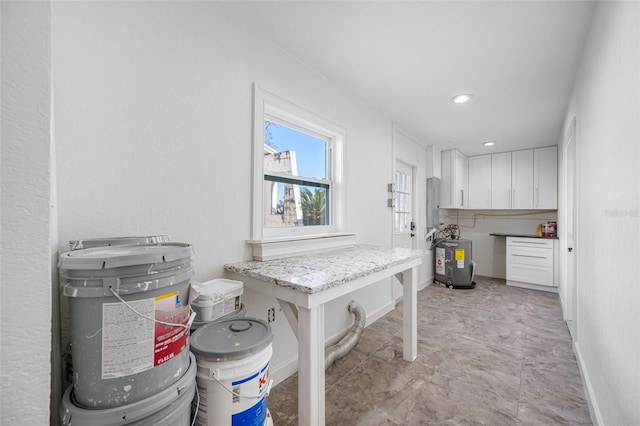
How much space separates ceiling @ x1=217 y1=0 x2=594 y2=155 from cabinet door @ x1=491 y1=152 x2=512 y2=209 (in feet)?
6.49

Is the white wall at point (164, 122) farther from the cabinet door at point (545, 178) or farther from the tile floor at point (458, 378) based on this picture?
the cabinet door at point (545, 178)

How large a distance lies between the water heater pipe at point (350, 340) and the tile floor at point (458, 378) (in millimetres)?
59

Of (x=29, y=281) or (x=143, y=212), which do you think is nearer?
(x=29, y=281)

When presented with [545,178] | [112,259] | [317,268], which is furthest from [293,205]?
[545,178]

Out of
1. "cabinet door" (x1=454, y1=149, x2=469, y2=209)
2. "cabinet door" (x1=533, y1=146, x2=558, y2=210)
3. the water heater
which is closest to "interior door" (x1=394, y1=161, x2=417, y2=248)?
the water heater

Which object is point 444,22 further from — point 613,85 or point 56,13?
point 56,13

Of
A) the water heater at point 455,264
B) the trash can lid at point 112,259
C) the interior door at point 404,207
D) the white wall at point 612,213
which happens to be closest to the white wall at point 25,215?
the trash can lid at point 112,259

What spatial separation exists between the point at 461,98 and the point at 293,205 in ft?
7.24

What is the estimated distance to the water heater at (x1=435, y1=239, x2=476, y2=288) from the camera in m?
4.45

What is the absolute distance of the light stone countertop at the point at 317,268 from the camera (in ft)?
4.63

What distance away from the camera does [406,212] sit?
13.9ft

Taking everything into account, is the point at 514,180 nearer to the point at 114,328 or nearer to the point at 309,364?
the point at 309,364

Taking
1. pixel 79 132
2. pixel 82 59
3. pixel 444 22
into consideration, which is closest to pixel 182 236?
pixel 79 132

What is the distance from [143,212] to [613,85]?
8.01 feet
